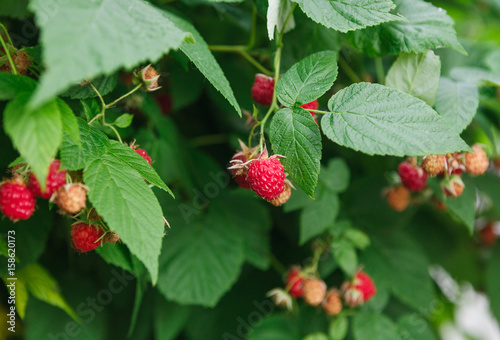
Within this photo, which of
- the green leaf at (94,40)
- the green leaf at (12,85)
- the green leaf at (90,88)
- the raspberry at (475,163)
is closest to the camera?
the green leaf at (94,40)

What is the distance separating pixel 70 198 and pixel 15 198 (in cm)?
7

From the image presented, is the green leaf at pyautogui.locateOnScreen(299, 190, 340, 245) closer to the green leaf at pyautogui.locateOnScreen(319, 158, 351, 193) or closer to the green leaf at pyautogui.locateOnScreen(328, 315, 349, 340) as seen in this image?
the green leaf at pyautogui.locateOnScreen(319, 158, 351, 193)

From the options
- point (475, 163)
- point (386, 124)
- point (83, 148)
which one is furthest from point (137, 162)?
point (475, 163)

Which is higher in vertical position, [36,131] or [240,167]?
[36,131]

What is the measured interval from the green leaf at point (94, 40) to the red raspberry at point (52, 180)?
0.43 ft

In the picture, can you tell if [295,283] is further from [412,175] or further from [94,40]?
[94,40]

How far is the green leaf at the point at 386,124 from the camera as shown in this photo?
0.51 metres

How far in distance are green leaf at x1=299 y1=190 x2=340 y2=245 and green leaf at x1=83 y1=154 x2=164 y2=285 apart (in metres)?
0.39

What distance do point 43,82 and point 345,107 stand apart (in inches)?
15.3

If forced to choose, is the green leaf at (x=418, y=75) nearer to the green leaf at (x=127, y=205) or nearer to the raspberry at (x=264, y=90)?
the raspberry at (x=264, y=90)

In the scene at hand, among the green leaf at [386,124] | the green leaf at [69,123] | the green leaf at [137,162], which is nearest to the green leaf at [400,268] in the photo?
the green leaf at [386,124]

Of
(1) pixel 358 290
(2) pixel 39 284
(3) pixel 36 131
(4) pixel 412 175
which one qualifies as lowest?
(1) pixel 358 290

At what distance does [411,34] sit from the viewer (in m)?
0.65

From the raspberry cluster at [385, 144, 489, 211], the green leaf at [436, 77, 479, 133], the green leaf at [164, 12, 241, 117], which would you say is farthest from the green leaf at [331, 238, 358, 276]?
the green leaf at [164, 12, 241, 117]
